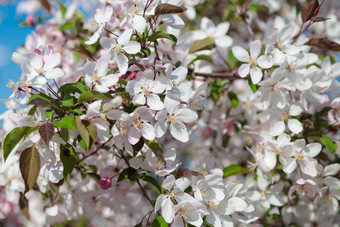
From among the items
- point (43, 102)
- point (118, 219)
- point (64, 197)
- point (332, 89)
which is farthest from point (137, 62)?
point (118, 219)

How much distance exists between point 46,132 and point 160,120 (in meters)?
0.32

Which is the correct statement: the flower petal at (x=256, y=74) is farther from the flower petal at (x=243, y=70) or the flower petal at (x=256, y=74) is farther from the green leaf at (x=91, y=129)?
the green leaf at (x=91, y=129)

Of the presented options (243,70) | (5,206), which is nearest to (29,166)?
(243,70)

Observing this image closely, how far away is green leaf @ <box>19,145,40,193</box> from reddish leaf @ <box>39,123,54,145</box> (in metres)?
0.12

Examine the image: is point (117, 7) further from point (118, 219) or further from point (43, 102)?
point (118, 219)

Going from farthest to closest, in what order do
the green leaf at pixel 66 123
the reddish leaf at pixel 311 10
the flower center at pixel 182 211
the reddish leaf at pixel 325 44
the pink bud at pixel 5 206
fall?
the pink bud at pixel 5 206 → the reddish leaf at pixel 325 44 → the reddish leaf at pixel 311 10 → the flower center at pixel 182 211 → the green leaf at pixel 66 123

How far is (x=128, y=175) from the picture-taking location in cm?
128

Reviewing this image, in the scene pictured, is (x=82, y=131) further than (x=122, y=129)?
No

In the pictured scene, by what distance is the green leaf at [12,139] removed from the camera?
39.4 inches

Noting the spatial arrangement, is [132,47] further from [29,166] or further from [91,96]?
[29,166]

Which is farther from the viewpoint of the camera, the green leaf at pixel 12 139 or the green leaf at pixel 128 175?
the green leaf at pixel 128 175

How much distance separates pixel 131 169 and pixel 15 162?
588 mm

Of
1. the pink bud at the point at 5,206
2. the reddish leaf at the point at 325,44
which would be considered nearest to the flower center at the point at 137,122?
the reddish leaf at the point at 325,44

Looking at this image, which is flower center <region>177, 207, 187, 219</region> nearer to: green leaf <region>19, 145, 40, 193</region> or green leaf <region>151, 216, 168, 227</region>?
green leaf <region>151, 216, 168, 227</region>
